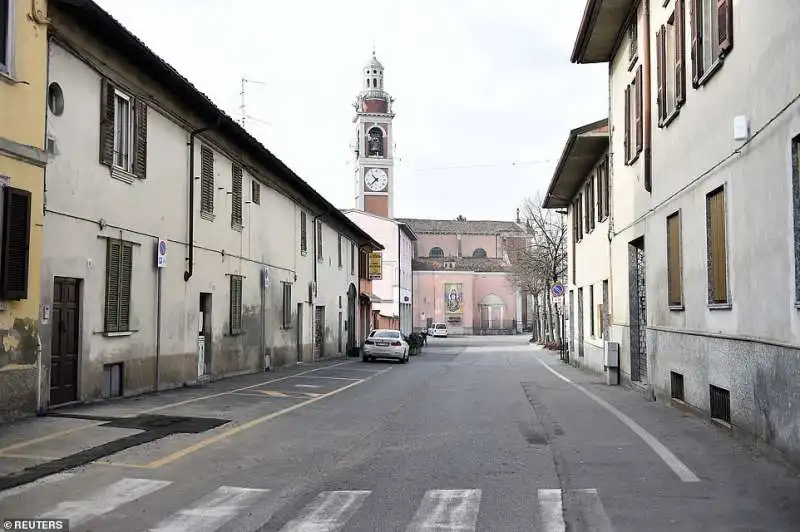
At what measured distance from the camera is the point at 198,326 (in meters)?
19.0

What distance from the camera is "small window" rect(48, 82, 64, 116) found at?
12.4 metres

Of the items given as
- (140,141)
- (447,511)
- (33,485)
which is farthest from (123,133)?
(447,511)

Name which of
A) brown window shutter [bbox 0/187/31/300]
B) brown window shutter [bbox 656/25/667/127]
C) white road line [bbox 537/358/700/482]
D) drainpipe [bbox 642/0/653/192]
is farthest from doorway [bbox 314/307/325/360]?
brown window shutter [bbox 0/187/31/300]

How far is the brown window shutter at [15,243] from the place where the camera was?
35.4 ft

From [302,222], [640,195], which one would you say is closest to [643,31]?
[640,195]

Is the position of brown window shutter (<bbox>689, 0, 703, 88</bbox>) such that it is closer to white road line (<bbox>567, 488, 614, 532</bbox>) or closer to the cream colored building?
white road line (<bbox>567, 488, 614, 532</bbox>)

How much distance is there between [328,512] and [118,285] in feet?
31.7

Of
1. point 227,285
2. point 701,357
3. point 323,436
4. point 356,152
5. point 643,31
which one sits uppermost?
point 356,152

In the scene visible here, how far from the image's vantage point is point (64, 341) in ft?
42.2

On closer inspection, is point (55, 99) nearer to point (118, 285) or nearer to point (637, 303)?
point (118, 285)

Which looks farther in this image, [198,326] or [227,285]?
[227,285]

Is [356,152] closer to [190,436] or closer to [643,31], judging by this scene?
[643,31]

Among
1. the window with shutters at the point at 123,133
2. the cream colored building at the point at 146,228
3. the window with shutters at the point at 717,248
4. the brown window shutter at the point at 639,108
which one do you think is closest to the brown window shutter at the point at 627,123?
the brown window shutter at the point at 639,108

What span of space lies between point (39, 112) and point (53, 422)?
449cm
